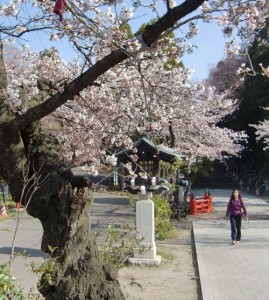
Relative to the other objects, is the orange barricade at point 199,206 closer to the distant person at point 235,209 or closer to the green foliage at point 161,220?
the green foliage at point 161,220

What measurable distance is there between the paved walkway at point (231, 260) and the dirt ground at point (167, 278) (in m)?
0.23

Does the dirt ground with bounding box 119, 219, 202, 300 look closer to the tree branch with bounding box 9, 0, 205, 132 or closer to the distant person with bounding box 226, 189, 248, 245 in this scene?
the distant person with bounding box 226, 189, 248, 245

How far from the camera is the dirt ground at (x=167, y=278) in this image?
26.6ft

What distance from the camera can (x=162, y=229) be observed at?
13.9 metres

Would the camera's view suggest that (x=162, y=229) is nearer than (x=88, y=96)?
No

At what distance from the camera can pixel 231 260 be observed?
35.4ft

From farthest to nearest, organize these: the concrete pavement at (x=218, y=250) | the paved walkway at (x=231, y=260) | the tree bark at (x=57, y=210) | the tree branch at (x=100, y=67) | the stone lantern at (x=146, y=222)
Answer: the stone lantern at (x=146, y=222) → the concrete pavement at (x=218, y=250) → the paved walkway at (x=231, y=260) → the tree bark at (x=57, y=210) → the tree branch at (x=100, y=67)

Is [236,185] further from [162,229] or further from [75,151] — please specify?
[75,151]

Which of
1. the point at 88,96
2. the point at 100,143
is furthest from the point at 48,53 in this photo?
the point at 100,143

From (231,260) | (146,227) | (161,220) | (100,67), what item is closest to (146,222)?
(146,227)

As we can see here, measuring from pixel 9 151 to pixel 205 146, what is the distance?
18.7m

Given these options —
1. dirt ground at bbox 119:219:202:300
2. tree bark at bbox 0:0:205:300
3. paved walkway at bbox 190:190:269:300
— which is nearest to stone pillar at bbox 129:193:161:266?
dirt ground at bbox 119:219:202:300

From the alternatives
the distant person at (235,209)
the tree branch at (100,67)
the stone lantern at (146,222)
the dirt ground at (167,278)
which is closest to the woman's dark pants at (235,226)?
the distant person at (235,209)

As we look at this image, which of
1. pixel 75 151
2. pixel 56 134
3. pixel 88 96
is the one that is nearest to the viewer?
pixel 56 134
